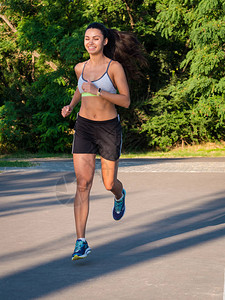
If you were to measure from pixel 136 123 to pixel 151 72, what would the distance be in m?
2.36

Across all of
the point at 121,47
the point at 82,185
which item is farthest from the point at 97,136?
the point at 121,47

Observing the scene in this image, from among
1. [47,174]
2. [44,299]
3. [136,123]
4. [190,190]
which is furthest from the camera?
[136,123]

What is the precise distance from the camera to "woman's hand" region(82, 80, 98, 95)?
16.7ft

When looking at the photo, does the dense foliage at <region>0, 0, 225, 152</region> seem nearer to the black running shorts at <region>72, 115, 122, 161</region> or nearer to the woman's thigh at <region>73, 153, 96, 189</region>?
the black running shorts at <region>72, 115, 122, 161</region>

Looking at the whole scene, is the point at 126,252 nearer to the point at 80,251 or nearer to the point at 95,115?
the point at 80,251

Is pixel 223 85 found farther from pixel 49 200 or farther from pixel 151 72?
pixel 49 200


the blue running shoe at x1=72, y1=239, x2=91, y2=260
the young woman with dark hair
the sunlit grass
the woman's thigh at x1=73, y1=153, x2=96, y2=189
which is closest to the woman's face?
the young woman with dark hair

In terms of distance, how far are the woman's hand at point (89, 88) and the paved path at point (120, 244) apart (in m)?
1.53

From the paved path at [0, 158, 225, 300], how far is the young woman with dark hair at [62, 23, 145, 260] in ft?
1.45

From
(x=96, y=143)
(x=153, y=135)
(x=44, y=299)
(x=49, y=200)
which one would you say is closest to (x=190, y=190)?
(x=49, y=200)

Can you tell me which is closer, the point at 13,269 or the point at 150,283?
the point at 150,283

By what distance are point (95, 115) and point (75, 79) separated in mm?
18428

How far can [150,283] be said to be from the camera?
451 cm

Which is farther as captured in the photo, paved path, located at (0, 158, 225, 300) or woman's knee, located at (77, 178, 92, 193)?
woman's knee, located at (77, 178, 92, 193)
